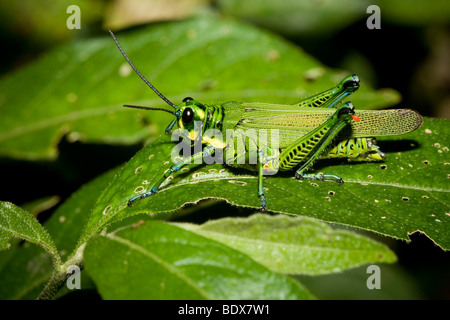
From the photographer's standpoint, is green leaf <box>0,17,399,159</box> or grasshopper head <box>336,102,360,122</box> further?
green leaf <box>0,17,399,159</box>

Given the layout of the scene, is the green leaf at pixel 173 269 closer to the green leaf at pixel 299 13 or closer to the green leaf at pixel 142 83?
the green leaf at pixel 142 83

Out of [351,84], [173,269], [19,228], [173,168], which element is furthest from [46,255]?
[351,84]

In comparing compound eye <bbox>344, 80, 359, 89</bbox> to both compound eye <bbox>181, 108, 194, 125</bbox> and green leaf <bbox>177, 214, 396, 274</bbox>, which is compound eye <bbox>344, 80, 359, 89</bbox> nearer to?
compound eye <bbox>181, 108, 194, 125</bbox>

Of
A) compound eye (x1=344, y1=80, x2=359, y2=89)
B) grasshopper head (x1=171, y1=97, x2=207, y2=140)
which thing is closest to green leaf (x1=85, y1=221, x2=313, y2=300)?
grasshopper head (x1=171, y1=97, x2=207, y2=140)

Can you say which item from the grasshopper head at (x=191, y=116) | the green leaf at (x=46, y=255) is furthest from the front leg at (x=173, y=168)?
the green leaf at (x=46, y=255)

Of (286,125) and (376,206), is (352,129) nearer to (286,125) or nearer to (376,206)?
(286,125)
